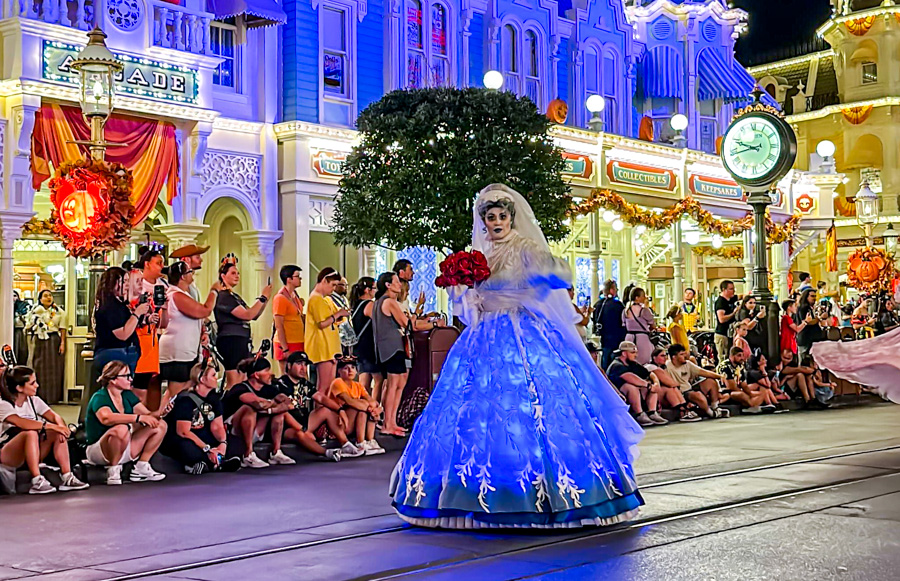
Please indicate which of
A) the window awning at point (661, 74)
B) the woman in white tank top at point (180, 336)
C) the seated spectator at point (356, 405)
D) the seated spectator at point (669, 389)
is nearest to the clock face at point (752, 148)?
the seated spectator at point (669, 389)

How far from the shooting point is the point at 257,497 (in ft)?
28.1

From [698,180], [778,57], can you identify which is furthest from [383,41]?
[778,57]

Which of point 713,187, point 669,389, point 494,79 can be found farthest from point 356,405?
point 713,187

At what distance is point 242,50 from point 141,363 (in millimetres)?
10415

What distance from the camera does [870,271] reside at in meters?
25.7

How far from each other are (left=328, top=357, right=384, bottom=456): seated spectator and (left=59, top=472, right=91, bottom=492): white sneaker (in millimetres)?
2651

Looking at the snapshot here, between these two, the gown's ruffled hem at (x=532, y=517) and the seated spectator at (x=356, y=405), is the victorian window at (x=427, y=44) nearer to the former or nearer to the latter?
the seated spectator at (x=356, y=405)

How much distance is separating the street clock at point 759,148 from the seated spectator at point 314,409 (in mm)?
7469

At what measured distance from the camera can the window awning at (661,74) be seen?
90.3 feet

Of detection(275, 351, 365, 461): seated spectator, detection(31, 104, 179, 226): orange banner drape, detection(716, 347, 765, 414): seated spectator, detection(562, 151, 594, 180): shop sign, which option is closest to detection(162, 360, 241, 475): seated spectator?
detection(275, 351, 365, 461): seated spectator

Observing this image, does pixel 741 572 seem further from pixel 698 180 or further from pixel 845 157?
pixel 845 157

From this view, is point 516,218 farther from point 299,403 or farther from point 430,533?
point 299,403

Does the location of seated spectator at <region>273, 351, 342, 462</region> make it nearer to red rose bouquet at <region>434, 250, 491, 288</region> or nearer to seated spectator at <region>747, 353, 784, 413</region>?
red rose bouquet at <region>434, 250, 491, 288</region>

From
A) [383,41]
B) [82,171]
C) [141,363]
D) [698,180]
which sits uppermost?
[383,41]
